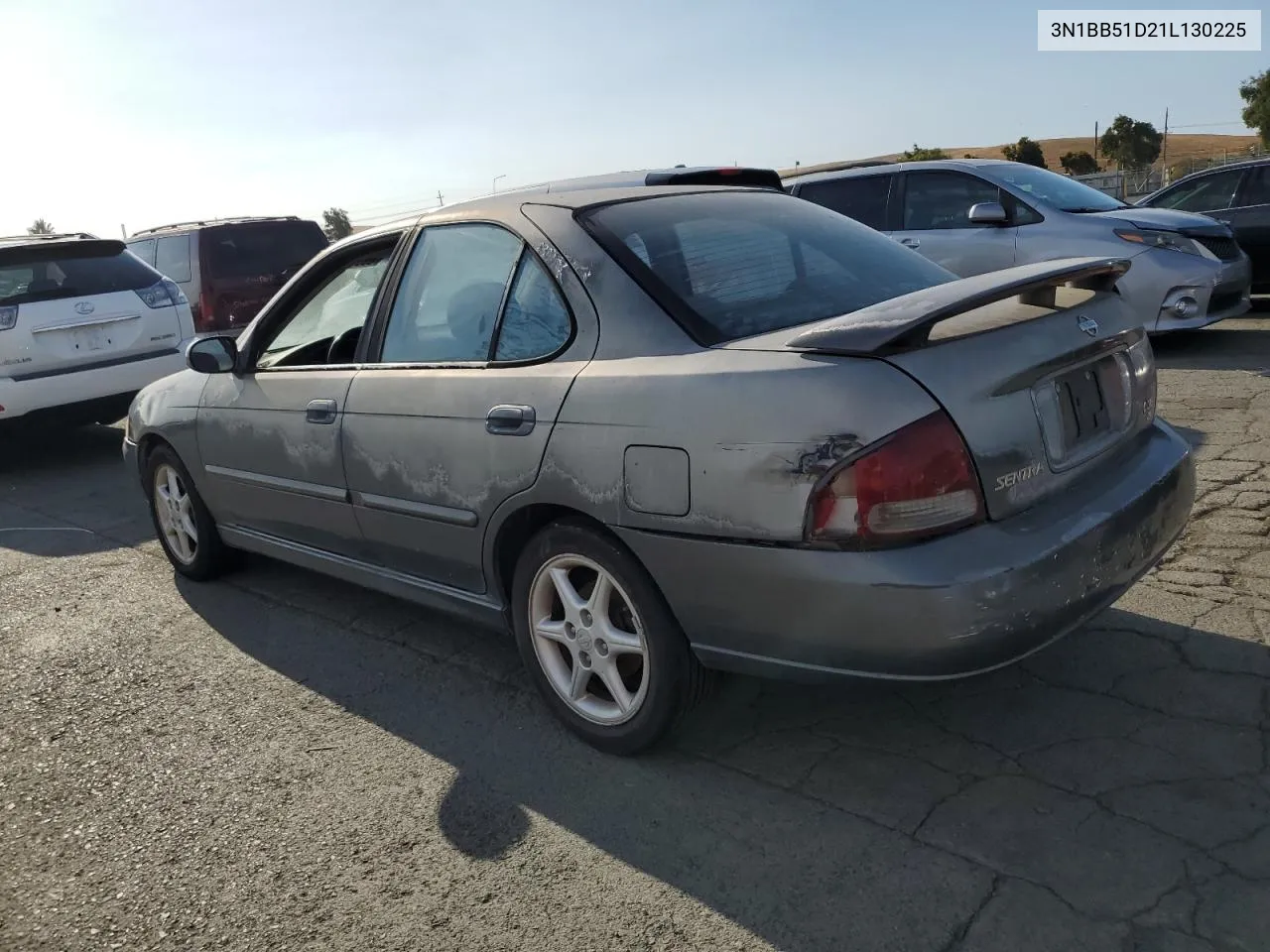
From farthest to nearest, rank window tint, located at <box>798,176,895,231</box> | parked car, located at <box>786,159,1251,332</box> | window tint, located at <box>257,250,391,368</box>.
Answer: window tint, located at <box>798,176,895,231</box> < parked car, located at <box>786,159,1251,332</box> < window tint, located at <box>257,250,391,368</box>

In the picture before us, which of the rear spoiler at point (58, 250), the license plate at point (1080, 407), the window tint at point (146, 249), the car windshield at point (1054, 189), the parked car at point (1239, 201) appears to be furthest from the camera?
the window tint at point (146, 249)

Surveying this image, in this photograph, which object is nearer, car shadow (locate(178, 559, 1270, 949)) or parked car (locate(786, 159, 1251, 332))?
car shadow (locate(178, 559, 1270, 949))

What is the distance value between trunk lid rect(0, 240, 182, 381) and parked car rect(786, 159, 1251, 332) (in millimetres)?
5003

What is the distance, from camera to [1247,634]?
355cm

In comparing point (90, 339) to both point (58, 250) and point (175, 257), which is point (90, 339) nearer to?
point (58, 250)

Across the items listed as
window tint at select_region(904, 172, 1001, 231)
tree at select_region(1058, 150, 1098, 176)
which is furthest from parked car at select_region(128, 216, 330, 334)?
tree at select_region(1058, 150, 1098, 176)

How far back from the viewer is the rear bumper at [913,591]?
2488 mm

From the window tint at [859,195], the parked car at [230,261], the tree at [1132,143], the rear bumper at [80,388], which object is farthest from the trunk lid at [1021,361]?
the tree at [1132,143]

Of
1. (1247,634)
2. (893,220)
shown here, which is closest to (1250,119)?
(893,220)

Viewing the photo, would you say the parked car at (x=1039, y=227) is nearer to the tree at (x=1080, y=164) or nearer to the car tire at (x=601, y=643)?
the car tire at (x=601, y=643)

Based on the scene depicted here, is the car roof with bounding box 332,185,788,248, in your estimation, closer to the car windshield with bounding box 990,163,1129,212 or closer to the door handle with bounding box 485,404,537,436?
the door handle with bounding box 485,404,537,436

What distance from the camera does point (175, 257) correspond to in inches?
462

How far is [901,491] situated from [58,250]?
7745 mm

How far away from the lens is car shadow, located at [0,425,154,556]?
Answer: 6.19 meters
